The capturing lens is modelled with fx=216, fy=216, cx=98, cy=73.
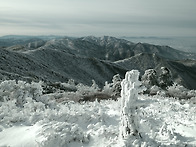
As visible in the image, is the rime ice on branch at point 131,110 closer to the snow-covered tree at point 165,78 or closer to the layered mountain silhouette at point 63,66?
the layered mountain silhouette at point 63,66

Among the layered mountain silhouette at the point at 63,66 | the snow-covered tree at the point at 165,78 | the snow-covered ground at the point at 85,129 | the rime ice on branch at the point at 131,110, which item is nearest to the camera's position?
the rime ice on branch at the point at 131,110

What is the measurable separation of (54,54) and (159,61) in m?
103

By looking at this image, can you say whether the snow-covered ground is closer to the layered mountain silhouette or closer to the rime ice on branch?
the rime ice on branch

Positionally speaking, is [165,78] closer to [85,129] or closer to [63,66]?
[85,129]

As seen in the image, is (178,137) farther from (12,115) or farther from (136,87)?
(12,115)

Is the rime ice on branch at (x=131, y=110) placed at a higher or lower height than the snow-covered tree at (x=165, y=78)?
higher

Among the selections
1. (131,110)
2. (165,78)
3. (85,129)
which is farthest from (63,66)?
(131,110)

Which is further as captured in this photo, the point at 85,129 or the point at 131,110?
the point at 85,129

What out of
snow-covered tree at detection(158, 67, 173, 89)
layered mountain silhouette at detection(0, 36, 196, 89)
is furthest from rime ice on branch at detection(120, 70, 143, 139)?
snow-covered tree at detection(158, 67, 173, 89)

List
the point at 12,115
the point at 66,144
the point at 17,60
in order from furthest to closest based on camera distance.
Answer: the point at 17,60 → the point at 12,115 → the point at 66,144

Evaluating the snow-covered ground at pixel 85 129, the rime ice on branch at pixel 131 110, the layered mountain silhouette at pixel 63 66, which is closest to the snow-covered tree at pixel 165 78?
the layered mountain silhouette at pixel 63 66

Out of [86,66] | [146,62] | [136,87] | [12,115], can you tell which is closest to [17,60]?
[86,66]

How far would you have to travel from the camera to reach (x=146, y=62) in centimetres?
16950

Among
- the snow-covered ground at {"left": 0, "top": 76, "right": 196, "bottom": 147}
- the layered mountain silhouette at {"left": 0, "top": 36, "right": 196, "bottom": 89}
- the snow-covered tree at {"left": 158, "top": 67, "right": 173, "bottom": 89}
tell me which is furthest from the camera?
the layered mountain silhouette at {"left": 0, "top": 36, "right": 196, "bottom": 89}
